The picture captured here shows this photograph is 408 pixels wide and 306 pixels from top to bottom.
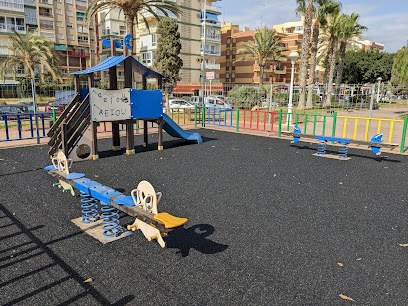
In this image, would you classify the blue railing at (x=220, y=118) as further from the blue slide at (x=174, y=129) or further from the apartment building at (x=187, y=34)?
the apartment building at (x=187, y=34)

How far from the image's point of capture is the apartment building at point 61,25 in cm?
4525

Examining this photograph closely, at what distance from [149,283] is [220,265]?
2.93 feet

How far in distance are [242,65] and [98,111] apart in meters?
59.4

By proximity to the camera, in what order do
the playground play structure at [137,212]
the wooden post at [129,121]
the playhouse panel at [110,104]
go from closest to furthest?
1. the playground play structure at [137,212]
2. the playhouse panel at [110,104]
3. the wooden post at [129,121]

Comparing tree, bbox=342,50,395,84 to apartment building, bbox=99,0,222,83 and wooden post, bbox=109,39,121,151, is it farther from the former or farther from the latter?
wooden post, bbox=109,39,121,151

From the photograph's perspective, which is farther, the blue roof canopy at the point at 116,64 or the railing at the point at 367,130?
the railing at the point at 367,130

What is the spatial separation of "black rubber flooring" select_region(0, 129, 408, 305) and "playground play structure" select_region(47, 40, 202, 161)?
4.79ft

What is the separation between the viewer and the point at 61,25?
5412 cm

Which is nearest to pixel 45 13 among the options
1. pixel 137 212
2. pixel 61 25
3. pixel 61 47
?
pixel 61 25

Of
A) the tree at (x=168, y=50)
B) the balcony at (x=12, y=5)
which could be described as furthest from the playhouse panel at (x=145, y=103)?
the balcony at (x=12, y=5)

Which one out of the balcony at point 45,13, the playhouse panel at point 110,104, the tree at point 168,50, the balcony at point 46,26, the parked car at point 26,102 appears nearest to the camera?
the playhouse panel at point 110,104

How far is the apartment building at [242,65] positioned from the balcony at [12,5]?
122ft

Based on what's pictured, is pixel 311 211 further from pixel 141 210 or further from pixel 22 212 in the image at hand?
pixel 22 212

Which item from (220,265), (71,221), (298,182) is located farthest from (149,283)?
(298,182)
